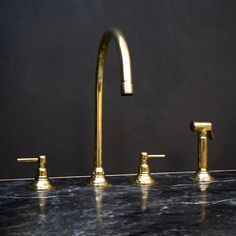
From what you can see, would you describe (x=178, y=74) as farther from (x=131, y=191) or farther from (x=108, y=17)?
(x=131, y=191)

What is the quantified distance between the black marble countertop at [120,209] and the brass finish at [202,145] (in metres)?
0.05

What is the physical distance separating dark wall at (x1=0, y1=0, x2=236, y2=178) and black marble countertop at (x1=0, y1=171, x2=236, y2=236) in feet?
0.45

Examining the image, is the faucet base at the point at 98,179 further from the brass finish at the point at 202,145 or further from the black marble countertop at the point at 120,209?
the brass finish at the point at 202,145

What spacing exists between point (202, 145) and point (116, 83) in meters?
0.35

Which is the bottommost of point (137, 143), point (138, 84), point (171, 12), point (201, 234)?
point (201, 234)

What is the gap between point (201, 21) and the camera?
145 centimetres

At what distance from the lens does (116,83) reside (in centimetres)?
136

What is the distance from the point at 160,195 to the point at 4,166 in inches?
20.3

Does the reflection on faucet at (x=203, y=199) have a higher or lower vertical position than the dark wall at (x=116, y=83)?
lower

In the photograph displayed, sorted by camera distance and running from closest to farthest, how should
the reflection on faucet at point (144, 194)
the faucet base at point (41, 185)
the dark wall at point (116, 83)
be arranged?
the reflection on faucet at point (144, 194)
the faucet base at point (41, 185)
the dark wall at point (116, 83)

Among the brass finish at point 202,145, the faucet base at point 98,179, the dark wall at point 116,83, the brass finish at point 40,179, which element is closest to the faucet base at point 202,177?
the brass finish at point 202,145

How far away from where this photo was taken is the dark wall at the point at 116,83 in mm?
1278

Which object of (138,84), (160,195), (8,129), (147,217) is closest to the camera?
(147,217)

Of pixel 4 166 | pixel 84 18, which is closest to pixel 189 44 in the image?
pixel 84 18
